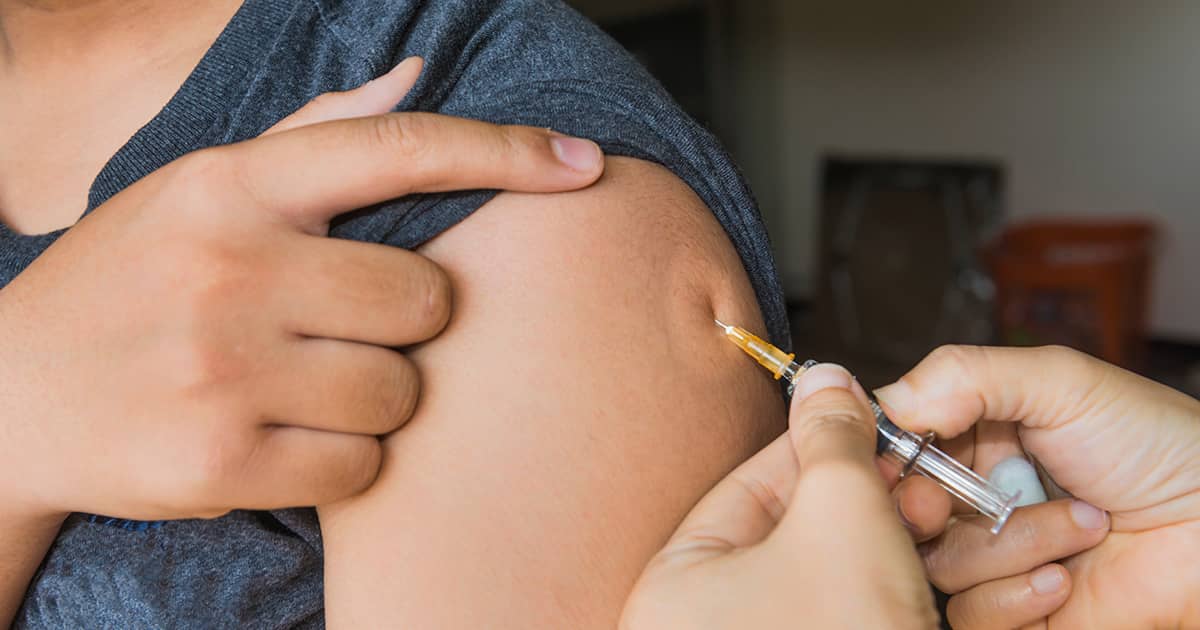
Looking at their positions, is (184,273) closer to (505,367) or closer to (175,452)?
(175,452)

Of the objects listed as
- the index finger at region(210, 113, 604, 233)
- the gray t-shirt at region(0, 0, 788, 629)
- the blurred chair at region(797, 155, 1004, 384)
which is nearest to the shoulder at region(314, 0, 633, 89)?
the gray t-shirt at region(0, 0, 788, 629)

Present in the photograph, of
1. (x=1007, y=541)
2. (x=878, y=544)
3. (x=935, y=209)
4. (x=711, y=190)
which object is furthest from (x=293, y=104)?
(x=935, y=209)

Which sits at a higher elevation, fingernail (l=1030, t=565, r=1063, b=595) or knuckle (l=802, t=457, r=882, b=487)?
knuckle (l=802, t=457, r=882, b=487)

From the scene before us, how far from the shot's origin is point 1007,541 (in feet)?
2.76

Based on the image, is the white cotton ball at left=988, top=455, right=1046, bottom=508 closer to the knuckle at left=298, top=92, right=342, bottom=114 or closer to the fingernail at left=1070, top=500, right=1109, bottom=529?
the fingernail at left=1070, top=500, right=1109, bottom=529

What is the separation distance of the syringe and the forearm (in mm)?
548

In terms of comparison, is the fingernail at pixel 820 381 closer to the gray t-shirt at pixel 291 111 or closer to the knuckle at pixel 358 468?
the gray t-shirt at pixel 291 111

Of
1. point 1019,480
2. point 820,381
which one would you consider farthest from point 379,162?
point 1019,480

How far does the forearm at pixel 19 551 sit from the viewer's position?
2.42 ft

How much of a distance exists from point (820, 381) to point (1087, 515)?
1.00 ft

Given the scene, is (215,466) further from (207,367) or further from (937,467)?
(937,467)

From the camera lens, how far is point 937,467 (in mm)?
761

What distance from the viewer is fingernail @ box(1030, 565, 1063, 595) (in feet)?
2.81

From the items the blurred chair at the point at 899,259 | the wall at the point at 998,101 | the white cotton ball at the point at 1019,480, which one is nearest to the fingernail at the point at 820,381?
the white cotton ball at the point at 1019,480
